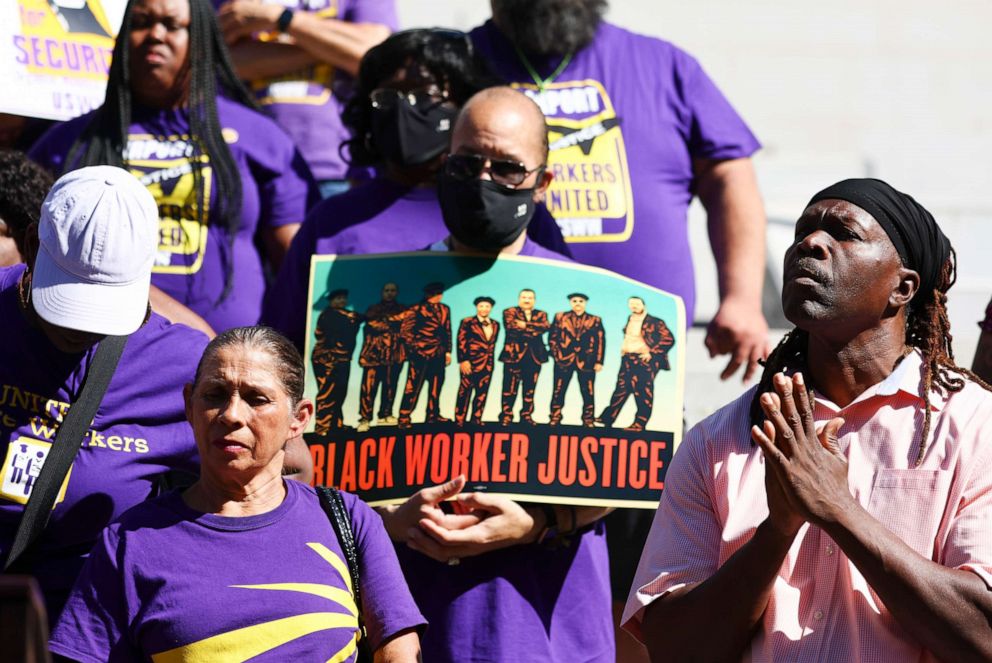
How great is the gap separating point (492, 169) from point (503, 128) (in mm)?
116

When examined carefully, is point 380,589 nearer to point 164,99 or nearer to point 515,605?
point 515,605

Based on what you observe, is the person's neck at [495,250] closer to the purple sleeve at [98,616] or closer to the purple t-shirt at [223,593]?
the purple t-shirt at [223,593]

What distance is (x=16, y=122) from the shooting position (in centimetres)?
557

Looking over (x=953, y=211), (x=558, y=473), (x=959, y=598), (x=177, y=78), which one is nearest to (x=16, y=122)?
(x=177, y=78)

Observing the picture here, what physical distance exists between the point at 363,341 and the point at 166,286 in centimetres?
101

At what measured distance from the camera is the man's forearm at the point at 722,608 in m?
3.17

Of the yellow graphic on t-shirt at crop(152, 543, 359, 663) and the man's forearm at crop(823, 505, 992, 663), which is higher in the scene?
the man's forearm at crop(823, 505, 992, 663)

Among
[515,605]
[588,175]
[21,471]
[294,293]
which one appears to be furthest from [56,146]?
[515,605]

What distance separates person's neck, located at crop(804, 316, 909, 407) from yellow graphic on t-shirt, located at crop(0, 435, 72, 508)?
1665mm

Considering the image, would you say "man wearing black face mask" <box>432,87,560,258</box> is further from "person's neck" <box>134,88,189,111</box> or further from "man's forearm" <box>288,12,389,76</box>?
"man's forearm" <box>288,12,389,76</box>

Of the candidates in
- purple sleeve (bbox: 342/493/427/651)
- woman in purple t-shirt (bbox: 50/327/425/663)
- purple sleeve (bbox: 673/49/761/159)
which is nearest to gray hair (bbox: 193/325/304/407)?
woman in purple t-shirt (bbox: 50/327/425/663)

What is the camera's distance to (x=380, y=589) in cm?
341

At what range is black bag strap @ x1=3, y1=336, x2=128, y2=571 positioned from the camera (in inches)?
140

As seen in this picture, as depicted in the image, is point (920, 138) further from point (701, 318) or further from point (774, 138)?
point (701, 318)
